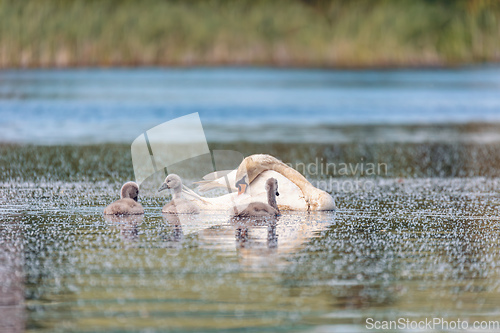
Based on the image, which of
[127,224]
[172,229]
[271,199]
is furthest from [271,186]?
[127,224]

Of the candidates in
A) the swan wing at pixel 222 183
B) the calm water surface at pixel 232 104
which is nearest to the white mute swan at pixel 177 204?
the swan wing at pixel 222 183

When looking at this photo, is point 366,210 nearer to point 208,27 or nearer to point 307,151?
point 307,151

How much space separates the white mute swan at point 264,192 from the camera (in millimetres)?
Answer: 10312

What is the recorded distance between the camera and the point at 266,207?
9.80m

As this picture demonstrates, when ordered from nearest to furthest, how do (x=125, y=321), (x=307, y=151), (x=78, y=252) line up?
(x=125, y=321) < (x=78, y=252) < (x=307, y=151)

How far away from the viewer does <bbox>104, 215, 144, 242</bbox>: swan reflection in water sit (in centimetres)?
857

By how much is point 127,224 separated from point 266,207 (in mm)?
1476

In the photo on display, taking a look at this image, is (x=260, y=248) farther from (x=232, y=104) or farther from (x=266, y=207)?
(x=232, y=104)

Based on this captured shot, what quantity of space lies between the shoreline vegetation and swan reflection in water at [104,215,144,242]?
34.8 m

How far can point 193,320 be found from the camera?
5703mm

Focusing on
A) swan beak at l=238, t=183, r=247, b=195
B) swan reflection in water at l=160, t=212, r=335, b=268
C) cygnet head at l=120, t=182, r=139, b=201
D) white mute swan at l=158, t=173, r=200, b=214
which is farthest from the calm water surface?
swan reflection in water at l=160, t=212, r=335, b=268

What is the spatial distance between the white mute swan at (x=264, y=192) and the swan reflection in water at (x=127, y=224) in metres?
0.86

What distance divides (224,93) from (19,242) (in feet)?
96.8

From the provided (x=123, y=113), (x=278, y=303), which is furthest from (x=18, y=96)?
(x=278, y=303)
